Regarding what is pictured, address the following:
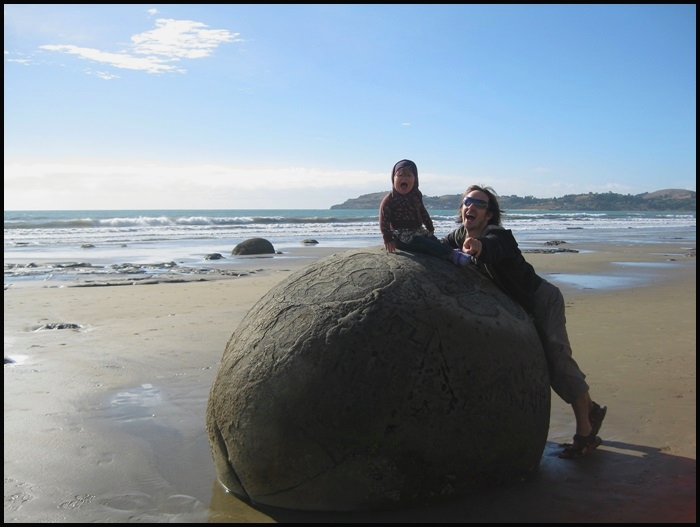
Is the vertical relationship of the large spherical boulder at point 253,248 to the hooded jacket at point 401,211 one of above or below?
below

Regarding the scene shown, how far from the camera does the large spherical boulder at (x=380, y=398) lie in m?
3.82

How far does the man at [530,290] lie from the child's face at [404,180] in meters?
0.40

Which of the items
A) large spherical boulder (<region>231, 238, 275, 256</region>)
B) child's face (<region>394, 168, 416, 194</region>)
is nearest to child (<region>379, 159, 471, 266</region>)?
child's face (<region>394, 168, 416, 194</region>)

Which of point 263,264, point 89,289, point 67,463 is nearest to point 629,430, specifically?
point 67,463

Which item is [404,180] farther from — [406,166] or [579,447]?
[579,447]

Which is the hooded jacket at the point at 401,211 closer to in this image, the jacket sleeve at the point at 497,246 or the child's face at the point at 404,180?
the child's face at the point at 404,180

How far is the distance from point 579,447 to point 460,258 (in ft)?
5.24

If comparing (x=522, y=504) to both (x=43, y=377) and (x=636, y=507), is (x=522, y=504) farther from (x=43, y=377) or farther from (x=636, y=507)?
(x=43, y=377)

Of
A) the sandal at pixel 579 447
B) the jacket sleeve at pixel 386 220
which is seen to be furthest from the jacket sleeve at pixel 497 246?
the sandal at pixel 579 447

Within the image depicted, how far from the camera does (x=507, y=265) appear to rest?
15.1 feet

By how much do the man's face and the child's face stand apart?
40 cm

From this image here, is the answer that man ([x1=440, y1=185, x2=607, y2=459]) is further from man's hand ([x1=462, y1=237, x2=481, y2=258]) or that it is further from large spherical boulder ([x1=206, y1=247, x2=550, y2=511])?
large spherical boulder ([x1=206, y1=247, x2=550, y2=511])

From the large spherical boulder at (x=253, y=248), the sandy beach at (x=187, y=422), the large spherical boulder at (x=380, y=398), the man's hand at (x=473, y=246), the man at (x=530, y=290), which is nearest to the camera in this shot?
the large spherical boulder at (x=380, y=398)

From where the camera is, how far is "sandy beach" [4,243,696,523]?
4.09m
